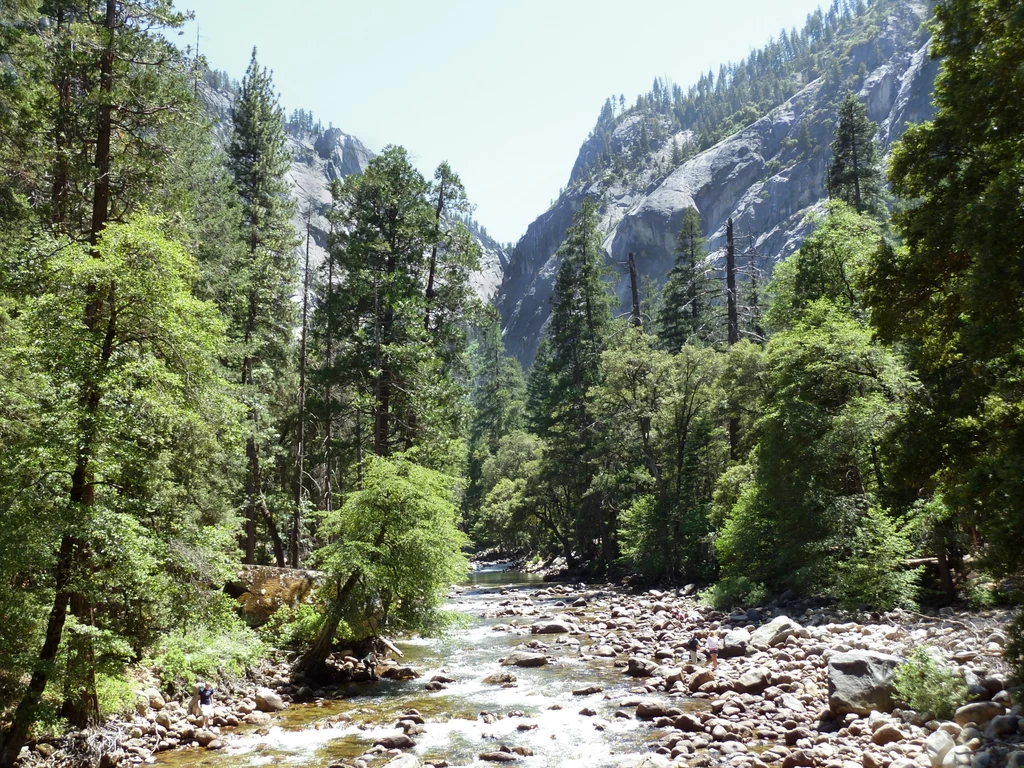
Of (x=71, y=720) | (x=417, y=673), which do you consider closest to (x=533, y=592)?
(x=417, y=673)

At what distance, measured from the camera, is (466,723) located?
11672mm

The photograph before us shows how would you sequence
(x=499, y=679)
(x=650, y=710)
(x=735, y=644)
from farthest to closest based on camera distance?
(x=735, y=644), (x=499, y=679), (x=650, y=710)

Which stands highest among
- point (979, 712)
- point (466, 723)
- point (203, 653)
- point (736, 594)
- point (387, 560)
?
point (387, 560)

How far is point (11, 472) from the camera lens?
26.0 feet

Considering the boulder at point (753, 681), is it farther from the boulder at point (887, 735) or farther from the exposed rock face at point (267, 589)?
the exposed rock face at point (267, 589)

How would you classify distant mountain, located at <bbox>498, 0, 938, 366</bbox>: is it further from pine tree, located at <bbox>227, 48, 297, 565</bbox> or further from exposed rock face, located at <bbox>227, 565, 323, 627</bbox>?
exposed rock face, located at <bbox>227, 565, 323, 627</bbox>

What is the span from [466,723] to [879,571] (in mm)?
9823

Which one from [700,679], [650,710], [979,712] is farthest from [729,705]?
[979,712]

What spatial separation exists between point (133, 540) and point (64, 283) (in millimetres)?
3422

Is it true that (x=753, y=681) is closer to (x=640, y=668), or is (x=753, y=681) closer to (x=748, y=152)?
(x=640, y=668)

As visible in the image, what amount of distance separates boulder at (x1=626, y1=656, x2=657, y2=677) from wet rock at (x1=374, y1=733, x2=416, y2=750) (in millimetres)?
5747

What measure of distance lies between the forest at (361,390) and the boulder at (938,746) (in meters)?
1.65

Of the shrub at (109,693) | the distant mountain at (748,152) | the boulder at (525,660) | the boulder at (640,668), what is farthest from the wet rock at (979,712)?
the distant mountain at (748,152)

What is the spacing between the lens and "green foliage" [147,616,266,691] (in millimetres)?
10773
